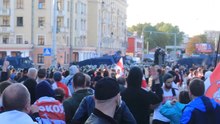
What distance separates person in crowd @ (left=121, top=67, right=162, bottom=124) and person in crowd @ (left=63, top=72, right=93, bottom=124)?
0.58 m

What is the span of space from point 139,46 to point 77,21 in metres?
65.4

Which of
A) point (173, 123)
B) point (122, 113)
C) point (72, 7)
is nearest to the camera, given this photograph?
point (122, 113)

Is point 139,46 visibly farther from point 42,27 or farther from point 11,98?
point 11,98

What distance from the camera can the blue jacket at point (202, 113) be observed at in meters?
6.11

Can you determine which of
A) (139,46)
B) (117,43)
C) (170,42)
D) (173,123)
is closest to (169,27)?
(170,42)

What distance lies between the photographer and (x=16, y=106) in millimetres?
4492

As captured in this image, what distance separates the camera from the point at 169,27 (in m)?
173

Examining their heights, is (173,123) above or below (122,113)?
below

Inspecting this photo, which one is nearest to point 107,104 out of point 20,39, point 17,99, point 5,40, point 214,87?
point 17,99

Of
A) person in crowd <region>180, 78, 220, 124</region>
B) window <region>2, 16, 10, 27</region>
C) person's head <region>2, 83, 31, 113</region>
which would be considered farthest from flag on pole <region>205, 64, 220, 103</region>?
window <region>2, 16, 10, 27</region>

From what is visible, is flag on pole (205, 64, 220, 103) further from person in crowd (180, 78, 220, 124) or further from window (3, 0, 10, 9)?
window (3, 0, 10, 9)

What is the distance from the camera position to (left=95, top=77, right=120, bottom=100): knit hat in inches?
187

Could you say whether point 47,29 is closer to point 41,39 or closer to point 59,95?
point 41,39

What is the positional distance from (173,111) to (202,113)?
1.75 m
